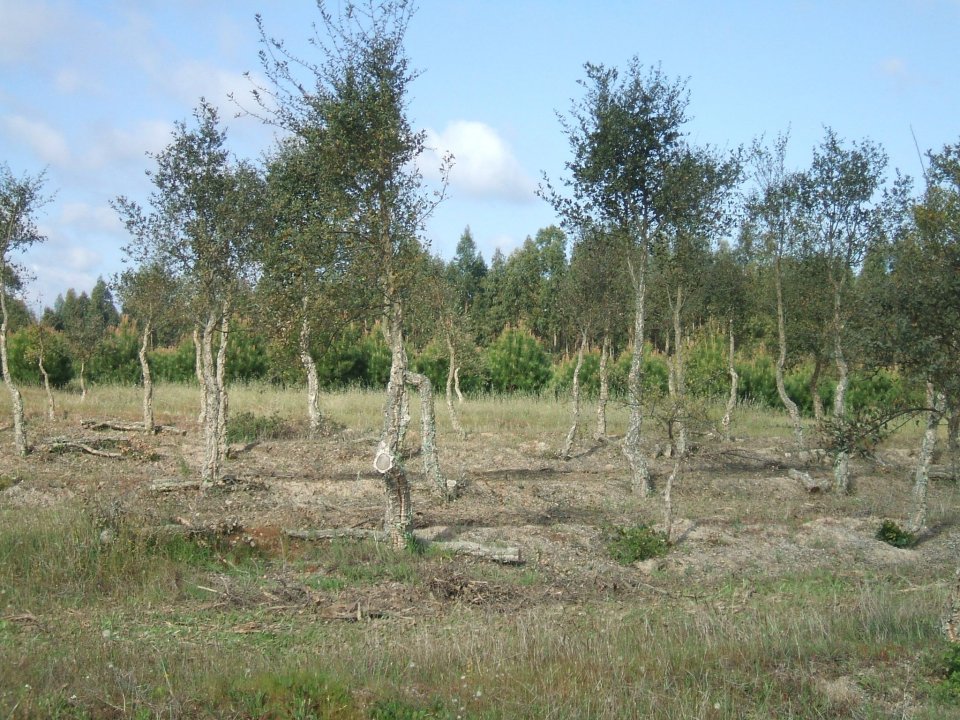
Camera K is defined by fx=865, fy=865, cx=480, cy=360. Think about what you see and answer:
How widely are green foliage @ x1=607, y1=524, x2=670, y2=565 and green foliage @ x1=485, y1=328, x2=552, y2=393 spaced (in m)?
26.3

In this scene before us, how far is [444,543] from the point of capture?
37.2 feet

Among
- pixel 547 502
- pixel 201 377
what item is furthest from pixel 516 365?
pixel 547 502

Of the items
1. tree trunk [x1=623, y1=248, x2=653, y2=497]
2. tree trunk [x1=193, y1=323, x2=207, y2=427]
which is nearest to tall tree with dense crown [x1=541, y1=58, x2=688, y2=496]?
tree trunk [x1=623, y1=248, x2=653, y2=497]

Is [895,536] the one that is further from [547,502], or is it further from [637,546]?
[547,502]

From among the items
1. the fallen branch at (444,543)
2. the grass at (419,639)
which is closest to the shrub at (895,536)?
the grass at (419,639)

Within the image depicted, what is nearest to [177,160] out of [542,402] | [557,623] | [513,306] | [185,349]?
[557,623]

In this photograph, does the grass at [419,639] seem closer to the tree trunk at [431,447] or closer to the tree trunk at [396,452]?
the tree trunk at [396,452]

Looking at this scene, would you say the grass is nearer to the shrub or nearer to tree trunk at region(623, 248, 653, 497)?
the shrub

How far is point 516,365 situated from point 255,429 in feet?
56.2

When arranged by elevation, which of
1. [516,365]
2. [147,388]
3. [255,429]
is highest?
[516,365]

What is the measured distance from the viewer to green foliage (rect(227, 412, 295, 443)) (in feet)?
74.6

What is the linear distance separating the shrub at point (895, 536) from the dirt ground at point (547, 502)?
0.58 feet

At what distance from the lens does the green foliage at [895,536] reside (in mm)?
12742

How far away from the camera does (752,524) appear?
13789 mm
